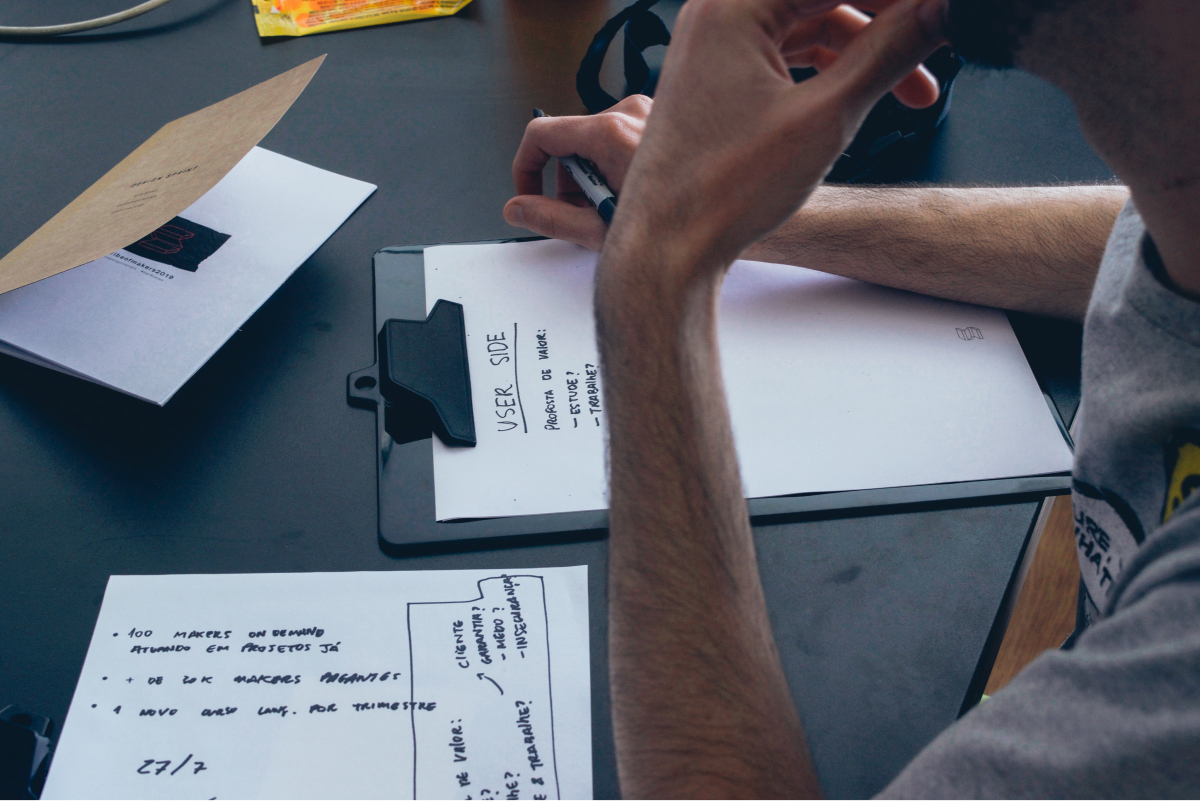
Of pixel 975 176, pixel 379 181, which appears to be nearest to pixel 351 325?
pixel 379 181

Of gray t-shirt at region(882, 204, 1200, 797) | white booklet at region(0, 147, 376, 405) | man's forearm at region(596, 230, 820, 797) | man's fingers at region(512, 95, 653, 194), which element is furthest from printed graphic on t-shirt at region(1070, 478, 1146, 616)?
white booklet at region(0, 147, 376, 405)

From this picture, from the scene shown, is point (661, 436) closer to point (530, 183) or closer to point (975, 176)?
point (530, 183)

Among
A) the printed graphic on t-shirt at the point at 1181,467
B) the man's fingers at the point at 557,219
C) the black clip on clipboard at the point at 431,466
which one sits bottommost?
the black clip on clipboard at the point at 431,466

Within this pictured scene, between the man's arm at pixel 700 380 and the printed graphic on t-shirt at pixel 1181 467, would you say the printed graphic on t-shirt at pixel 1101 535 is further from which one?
the man's arm at pixel 700 380

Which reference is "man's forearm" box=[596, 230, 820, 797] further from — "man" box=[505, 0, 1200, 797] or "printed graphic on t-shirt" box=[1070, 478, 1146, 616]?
"printed graphic on t-shirt" box=[1070, 478, 1146, 616]

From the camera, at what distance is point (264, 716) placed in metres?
0.46

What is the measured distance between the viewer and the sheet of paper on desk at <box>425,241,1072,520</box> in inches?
22.2

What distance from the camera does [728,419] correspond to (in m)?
0.49

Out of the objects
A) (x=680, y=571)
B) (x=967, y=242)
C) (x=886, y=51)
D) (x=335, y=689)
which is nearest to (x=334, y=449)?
(x=335, y=689)

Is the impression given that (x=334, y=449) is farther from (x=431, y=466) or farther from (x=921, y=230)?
(x=921, y=230)

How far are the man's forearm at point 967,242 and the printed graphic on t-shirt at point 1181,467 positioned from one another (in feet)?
0.95

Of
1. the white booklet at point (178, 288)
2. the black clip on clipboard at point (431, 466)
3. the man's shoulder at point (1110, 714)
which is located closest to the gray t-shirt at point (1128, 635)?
the man's shoulder at point (1110, 714)

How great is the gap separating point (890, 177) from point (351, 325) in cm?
55

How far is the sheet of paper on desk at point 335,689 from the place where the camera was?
1.44 feet
